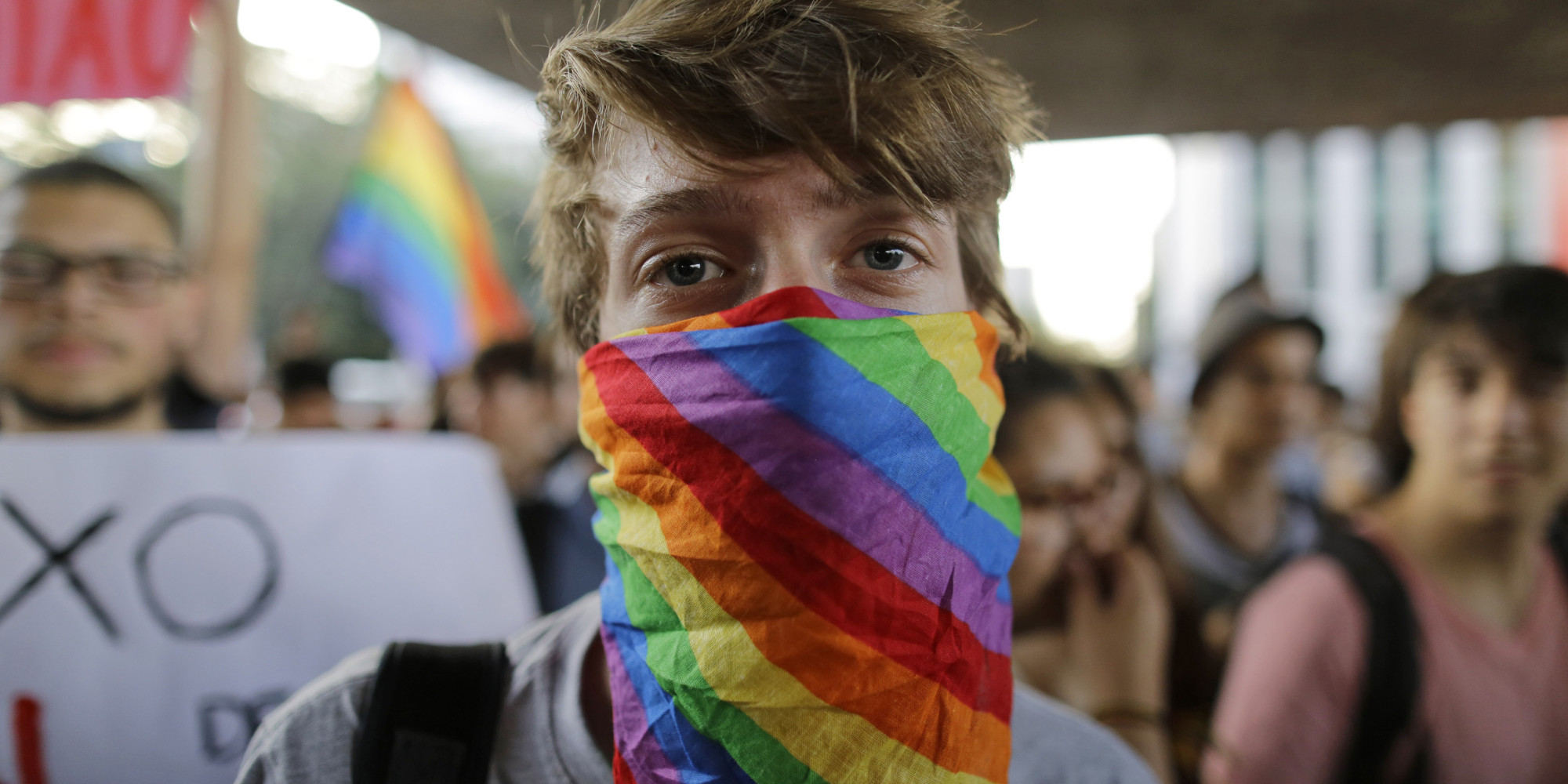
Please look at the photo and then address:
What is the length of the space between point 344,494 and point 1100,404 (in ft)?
6.46

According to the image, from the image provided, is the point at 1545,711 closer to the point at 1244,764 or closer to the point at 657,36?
the point at 1244,764

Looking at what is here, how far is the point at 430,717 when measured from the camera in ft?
3.90

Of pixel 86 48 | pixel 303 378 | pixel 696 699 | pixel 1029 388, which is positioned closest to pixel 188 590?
pixel 696 699

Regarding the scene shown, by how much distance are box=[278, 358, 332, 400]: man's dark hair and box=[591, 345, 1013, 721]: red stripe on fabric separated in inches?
154

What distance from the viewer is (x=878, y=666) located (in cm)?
99

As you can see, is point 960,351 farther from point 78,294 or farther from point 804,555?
point 78,294

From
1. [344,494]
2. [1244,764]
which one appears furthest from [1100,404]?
[344,494]

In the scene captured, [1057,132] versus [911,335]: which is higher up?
[1057,132]

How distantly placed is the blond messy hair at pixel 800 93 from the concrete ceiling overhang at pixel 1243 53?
136 cm

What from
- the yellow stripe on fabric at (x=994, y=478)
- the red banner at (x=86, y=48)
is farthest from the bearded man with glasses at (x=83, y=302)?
the yellow stripe on fabric at (x=994, y=478)

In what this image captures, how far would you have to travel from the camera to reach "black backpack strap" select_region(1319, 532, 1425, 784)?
1.86 meters

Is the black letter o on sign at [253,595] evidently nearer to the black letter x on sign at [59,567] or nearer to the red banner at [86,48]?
the black letter x on sign at [59,567]

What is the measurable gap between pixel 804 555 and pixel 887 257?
388 millimetres

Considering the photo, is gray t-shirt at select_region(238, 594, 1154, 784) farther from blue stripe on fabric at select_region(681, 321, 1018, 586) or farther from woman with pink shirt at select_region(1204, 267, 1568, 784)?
woman with pink shirt at select_region(1204, 267, 1568, 784)
